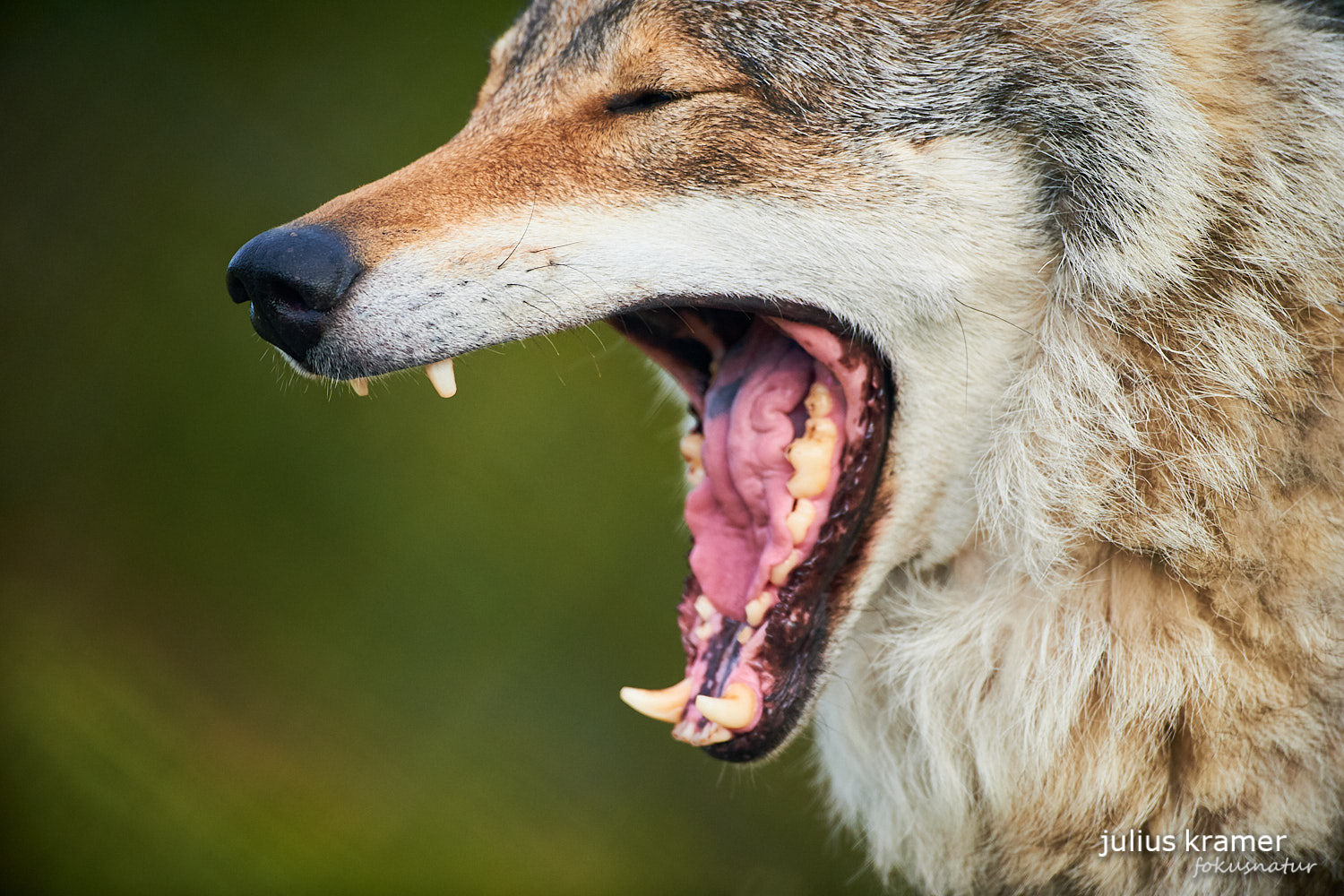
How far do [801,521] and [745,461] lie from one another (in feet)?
0.75

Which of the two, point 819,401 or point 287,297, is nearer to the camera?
point 287,297

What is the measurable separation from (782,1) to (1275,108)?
2.84 ft

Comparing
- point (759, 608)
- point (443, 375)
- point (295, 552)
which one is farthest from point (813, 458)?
point (295, 552)

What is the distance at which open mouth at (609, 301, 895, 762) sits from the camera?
1.92 meters

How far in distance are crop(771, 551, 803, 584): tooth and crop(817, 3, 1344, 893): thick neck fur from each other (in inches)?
14.0

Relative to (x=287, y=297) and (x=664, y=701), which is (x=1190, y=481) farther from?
(x=287, y=297)

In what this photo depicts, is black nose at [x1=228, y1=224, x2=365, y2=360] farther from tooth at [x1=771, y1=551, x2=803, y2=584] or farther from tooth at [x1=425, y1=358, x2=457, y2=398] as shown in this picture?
tooth at [x1=771, y1=551, x2=803, y2=584]

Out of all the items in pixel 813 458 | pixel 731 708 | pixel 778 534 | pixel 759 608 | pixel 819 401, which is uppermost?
pixel 819 401

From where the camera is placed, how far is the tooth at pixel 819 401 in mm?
2023

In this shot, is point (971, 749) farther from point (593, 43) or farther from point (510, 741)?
point (510, 741)

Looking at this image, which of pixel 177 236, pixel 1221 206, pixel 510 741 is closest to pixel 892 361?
pixel 1221 206

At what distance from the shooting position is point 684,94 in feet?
6.19

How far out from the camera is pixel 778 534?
1.97 meters

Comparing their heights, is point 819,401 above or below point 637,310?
below
